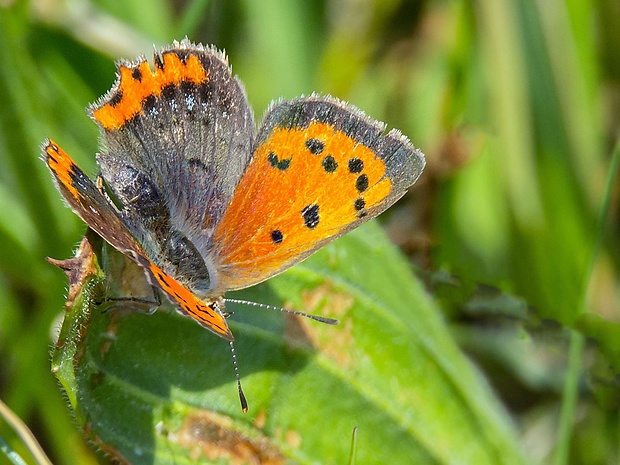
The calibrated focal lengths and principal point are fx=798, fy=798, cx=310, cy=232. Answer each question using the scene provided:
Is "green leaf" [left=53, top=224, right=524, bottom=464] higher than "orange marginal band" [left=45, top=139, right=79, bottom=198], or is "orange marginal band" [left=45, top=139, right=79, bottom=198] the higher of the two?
"orange marginal band" [left=45, top=139, right=79, bottom=198]

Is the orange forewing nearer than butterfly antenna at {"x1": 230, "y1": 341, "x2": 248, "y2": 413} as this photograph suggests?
No

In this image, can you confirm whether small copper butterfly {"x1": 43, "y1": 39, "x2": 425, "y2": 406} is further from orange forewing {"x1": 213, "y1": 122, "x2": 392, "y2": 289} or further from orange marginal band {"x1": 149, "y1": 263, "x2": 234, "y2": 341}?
orange marginal band {"x1": 149, "y1": 263, "x2": 234, "y2": 341}

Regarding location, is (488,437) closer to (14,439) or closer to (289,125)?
(289,125)

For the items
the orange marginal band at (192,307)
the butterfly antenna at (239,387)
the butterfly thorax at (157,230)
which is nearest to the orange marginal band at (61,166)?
the orange marginal band at (192,307)

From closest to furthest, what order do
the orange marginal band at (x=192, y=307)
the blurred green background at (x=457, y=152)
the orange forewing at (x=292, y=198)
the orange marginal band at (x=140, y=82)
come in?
the orange marginal band at (x=192, y=307) < the orange forewing at (x=292, y=198) < the orange marginal band at (x=140, y=82) < the blurred green background at (x=457, y=152)

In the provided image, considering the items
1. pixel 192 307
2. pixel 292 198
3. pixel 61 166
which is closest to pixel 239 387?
pixel 192 307

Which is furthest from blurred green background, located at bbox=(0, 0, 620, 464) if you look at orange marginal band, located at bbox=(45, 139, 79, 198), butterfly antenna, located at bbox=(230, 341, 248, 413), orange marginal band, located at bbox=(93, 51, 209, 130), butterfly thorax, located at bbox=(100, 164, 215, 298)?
orange marginal band, located at bbox=(45, 139, 79, 198)

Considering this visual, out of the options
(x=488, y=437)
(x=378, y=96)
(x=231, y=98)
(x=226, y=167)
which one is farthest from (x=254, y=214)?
(x=378, y=96)

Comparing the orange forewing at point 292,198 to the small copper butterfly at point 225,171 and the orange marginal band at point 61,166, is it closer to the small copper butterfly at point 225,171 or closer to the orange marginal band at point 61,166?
the small copper butterfly at point 225,171
